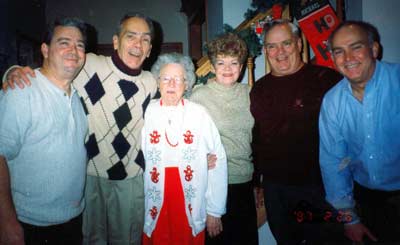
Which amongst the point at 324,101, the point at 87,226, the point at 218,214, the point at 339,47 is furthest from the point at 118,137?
the point at 339,47

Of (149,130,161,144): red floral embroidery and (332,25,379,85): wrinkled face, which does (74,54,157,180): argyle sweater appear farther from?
(332,25,379,85): wrinkled face

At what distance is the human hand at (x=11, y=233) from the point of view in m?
1.46

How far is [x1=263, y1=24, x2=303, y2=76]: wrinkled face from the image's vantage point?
213cm

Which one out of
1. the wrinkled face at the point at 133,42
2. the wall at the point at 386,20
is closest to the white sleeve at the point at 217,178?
the wrinkled face at the point at 133,42

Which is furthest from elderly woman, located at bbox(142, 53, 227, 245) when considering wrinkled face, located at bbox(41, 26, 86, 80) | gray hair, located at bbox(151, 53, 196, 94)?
wrinkled face, located at bbox(41, 26, 86, 80)

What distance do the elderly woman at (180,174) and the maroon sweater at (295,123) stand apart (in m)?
0.48

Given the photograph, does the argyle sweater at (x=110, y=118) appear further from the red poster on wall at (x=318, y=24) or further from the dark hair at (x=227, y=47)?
the red poster on wall at (x=318, y=24)

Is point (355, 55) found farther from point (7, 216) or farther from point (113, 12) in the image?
point (113, 12)

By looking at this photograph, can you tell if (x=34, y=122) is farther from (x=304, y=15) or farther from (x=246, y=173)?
(x=304, y=15)

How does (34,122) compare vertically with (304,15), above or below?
below

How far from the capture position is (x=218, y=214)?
1967 millimetres

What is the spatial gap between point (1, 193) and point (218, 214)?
1395mm

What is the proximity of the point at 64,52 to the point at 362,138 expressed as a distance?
83.8 inches

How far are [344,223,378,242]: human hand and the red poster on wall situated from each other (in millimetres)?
1578
